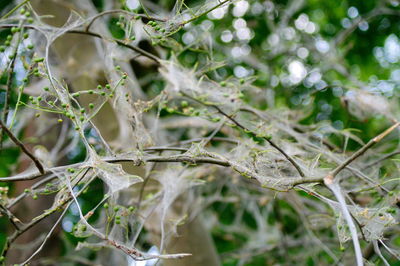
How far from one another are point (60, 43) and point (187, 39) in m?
1.18

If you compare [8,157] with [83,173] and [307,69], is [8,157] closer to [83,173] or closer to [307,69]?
[307,69]

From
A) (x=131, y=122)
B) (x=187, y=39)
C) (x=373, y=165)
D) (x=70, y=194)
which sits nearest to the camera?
(x=70, y=194)

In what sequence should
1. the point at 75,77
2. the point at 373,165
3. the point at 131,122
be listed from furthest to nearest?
the point at 75,77 < the point at 373,165 < the point at 131,122

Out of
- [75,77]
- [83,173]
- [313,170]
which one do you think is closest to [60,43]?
[75,77]

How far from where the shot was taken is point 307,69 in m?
3.58

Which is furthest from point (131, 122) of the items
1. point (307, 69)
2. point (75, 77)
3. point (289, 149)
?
point (307, 69)

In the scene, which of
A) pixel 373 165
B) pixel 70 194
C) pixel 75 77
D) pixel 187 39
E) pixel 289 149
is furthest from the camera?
pixel 187 39

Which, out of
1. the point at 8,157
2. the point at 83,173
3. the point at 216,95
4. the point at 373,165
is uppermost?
the point at 216,95

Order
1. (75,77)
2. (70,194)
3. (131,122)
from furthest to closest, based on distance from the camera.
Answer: (75,77) < (131,122) < (70,194)

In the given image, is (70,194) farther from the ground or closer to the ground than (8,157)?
farther from the ground

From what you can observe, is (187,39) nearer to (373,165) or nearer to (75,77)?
(75,77)

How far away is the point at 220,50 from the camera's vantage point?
3.85 m

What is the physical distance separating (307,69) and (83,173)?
98.9 inches

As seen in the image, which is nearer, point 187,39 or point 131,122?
point 131,122
